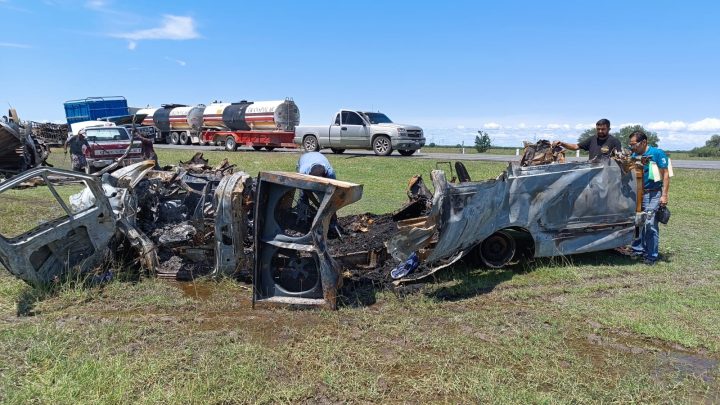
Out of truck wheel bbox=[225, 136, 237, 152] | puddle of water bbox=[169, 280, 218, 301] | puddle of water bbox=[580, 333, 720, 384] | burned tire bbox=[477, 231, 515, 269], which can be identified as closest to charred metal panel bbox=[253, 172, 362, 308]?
puddle of water bbox=[169, 280, 218, 301]

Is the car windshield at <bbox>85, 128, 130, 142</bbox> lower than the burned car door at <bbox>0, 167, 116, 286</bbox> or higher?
higher

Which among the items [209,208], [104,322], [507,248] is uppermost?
[209,208]

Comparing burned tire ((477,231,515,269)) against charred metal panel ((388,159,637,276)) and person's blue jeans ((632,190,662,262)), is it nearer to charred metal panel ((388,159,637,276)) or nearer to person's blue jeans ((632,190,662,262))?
charred metal panel ((388,159,637,276))

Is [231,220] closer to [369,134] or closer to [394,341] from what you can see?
[394,341]

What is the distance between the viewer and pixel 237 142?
2556 centimetres

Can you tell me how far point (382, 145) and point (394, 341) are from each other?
15.9m

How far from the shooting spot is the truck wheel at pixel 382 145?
760 inches

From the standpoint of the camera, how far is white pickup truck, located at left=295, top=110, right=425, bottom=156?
19.1 meters

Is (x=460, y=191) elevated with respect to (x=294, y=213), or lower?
elevated

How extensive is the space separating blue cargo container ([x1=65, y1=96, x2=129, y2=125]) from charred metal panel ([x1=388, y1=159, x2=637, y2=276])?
101 feet

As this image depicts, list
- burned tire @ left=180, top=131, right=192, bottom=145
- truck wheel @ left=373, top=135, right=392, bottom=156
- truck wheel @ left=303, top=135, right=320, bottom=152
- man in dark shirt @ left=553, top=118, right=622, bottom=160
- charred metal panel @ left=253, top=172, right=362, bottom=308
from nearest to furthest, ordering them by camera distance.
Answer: charred metal panel @ left=253, top=172, right=362, bottom=308 < man in dark shirt @ left=553, top=118, right=622, bottom=160 < truck wheel @ left=373, top=135, right=392, bottom=156 < truck wheel @ left=303, top=135, right=320, bottom=152 < burned tire @ left=180, top=131, right=192, bottom=145

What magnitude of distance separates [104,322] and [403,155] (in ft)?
54.4

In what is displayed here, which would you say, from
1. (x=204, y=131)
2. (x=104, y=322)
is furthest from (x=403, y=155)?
(x=104, y=322)

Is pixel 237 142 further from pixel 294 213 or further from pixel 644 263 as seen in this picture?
pixel 644 263
